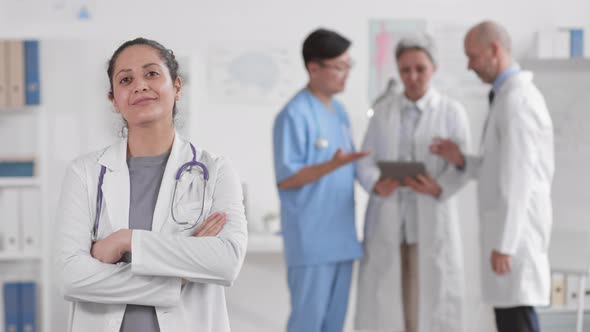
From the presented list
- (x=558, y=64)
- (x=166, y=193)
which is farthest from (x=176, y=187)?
(x=558, y=64)

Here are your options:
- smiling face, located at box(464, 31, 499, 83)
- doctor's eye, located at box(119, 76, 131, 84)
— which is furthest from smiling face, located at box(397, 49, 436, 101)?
doctor's eye, located at box(119, 76, 131, 84)

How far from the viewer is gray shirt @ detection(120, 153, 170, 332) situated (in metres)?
1.50

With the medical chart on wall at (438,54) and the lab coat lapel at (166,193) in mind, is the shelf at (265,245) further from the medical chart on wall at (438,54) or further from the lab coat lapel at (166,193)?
the lab coat lapel at (166,193)

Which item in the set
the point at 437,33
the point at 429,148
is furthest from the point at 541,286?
the point at 437,33

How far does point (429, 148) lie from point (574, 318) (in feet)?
6.34

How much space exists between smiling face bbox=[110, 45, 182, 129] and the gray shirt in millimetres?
81

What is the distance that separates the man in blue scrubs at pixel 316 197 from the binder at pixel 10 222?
1.70m

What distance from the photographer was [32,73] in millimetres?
4262

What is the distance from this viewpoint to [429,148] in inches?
128

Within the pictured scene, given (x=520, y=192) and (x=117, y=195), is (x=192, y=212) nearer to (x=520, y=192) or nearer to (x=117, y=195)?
(x=117, y=195)

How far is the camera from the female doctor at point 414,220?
10.6 ft

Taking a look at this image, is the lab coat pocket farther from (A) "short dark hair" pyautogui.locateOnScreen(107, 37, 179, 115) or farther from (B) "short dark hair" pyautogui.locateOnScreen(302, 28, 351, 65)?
(B) "short dark hair" pyautogui.locateOnScreen(302, 28, 351, 65)

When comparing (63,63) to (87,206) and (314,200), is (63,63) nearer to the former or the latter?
(314,200)

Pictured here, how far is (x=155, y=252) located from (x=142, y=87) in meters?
0.30
